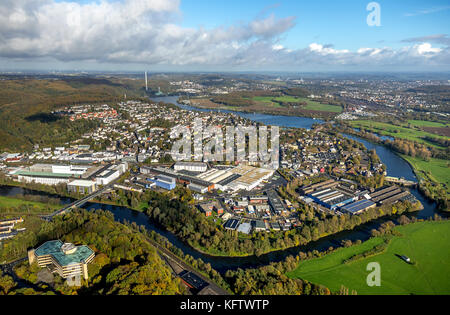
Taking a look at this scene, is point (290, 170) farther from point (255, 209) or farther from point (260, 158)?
point (255, 209)

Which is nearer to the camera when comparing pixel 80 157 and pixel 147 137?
pixel 80 157

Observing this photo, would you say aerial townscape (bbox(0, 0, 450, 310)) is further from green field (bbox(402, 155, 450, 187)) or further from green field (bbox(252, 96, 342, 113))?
green field (bbox(252, 96, 342, 113))

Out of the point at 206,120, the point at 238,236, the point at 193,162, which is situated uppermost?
the point at 206,120

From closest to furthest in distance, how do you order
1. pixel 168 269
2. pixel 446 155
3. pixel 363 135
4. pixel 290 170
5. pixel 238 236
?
pixel 168 269 < pixel 238 236 < pixel 290 170 < pixel 446 155 < pixel 363 135

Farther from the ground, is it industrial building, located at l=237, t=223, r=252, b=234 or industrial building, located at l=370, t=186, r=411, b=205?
industrial building, located at l=370, t=186, r=411, b=205

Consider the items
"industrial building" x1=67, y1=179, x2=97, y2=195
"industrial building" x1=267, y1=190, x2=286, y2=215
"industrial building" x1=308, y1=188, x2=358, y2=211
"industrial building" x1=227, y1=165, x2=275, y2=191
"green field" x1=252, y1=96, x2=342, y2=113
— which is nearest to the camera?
"industrial building" x1=267, y1=190, x2=286, y2=215

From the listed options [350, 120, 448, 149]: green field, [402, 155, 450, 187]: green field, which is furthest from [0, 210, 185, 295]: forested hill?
[350, 120, 448, 149]: green field

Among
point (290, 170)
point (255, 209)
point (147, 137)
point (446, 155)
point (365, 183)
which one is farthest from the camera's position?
point (147, 137)

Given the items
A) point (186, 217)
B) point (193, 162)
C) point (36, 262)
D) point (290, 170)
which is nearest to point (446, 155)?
point (290, 170)
